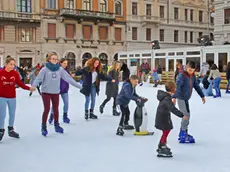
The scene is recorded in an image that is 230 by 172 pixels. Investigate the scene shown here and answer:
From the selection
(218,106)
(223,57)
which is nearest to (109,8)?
(223,57)

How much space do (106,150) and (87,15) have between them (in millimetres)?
30954

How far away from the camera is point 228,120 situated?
316 inches

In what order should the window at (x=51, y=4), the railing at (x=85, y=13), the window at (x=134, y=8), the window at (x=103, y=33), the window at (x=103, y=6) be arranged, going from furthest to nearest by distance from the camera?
1. the window at (x=134, y=8)
2. the window at (x=103, y=6)
3. the window at (x=103, y=33)
4. the window at (x=51, y=4)
5. the railing at (x=85, y=13)

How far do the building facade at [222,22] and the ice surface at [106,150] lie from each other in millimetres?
24421

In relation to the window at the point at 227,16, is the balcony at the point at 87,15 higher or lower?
higher

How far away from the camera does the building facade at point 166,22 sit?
38656 millimetres

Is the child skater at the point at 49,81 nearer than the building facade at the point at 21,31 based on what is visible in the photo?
Yes

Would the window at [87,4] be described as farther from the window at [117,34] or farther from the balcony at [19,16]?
the balcony at [19,16]

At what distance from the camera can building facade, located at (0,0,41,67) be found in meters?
31.1

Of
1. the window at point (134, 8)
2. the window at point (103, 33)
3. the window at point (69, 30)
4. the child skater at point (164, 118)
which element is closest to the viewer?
the child skater at point (164, 118)

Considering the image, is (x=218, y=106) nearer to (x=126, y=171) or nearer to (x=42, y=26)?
(x=126, y=171)

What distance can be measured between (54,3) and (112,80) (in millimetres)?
27987

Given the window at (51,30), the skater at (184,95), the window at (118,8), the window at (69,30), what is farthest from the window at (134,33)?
the skater at (184,95)

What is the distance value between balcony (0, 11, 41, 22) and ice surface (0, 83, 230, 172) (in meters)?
25.6
